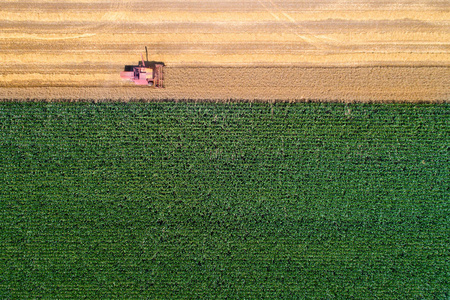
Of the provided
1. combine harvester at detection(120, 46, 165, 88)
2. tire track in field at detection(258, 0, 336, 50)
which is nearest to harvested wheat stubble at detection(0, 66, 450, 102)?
combine harvester at detection(120, 46, 165, 88)

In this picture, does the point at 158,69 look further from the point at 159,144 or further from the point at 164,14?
the point at 159,144

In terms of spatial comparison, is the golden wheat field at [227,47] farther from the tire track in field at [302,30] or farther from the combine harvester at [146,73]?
the combine harvester at [146,73]

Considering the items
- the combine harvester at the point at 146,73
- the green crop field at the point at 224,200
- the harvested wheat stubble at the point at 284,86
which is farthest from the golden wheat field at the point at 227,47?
the green crop field at the point at 224,200

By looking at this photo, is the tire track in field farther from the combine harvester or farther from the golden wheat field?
the combine harvester

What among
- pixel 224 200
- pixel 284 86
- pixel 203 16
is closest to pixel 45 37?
pixel 203 16

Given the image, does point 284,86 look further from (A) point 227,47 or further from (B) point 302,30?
(A) point 227,47

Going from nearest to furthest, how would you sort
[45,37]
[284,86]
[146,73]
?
[146,73] → [284,86] → [45,37]
